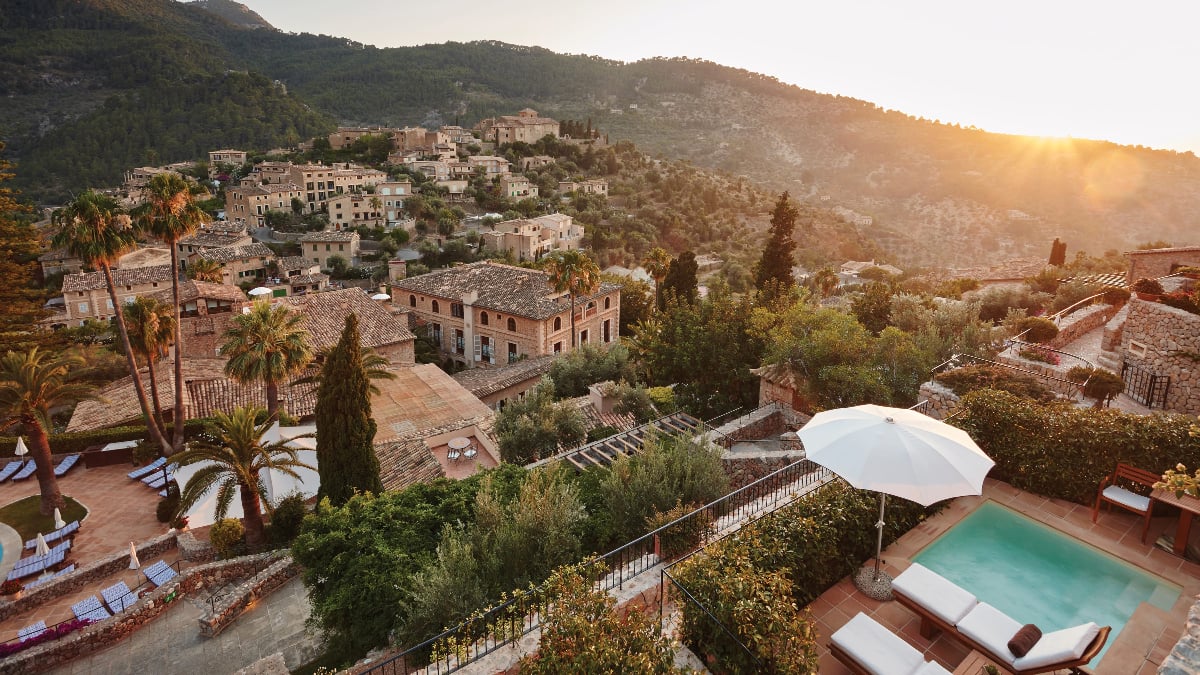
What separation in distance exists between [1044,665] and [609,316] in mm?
34567

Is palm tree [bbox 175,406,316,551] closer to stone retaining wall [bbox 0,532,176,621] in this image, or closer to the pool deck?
stone retaining wall [bbox 0,532,176,621]

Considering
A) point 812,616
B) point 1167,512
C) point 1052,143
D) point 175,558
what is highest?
point 1052,143

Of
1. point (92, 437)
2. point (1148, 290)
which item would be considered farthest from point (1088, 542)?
point (92, 437)

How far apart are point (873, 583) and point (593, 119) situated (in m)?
151

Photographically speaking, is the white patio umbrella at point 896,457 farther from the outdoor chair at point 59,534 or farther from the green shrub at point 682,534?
the outdoor chair at point 59,534

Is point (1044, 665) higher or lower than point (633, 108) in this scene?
lower

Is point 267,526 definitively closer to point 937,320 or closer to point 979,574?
point 979,574

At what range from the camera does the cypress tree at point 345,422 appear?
1459cm

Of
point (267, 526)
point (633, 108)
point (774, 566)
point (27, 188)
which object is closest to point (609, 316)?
point (267, 526)

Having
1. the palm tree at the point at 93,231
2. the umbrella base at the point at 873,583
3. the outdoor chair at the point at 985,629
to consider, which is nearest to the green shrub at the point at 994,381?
the umbrella base at the point at 873,583

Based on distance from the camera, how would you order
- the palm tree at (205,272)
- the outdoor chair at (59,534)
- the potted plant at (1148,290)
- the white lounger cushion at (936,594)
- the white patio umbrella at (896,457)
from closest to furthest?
the white lounger cushion at (936,594) → the white patio umbrella at (896,457) → the potted plant at (1148,290) → the outdoor chair at (59,534) → the palm tree at (205,272)

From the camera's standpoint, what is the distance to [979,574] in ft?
23.1

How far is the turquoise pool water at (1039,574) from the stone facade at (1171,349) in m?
6.83

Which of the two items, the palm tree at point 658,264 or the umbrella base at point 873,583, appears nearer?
the umbrella base at point 873,583
